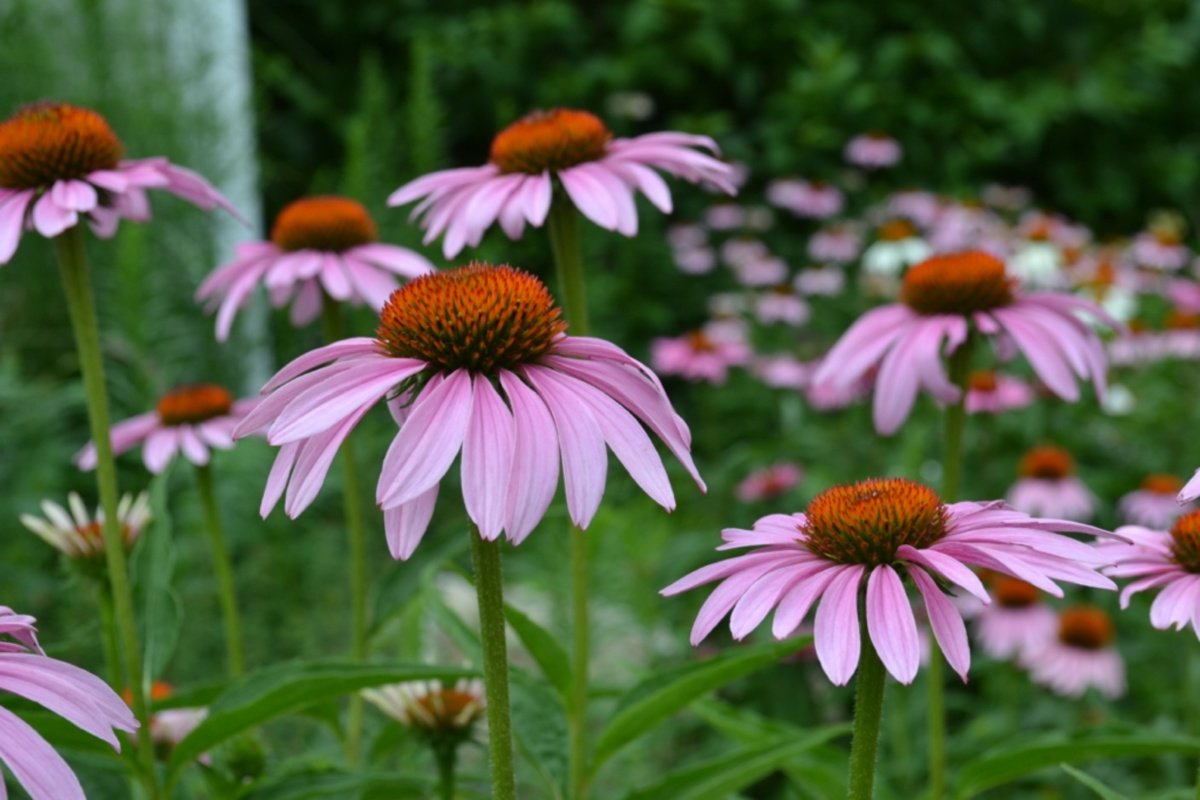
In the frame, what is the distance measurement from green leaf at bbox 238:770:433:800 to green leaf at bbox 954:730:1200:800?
512mm

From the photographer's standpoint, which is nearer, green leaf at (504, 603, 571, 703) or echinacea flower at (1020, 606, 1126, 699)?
green leaf at (504, 603, 571, 703)

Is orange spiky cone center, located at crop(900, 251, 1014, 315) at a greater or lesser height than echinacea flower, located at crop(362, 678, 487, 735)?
greater

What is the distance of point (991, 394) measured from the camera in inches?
98.2

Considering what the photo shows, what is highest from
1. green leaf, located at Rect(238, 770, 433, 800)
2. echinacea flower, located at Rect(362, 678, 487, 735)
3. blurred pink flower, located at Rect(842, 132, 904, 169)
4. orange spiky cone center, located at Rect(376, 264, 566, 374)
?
blurred pink flower, located at Rect(842, 132, 904, 169)

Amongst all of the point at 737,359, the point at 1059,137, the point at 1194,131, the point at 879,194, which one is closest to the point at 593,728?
the point at 737,359

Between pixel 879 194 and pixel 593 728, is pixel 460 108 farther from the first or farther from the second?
pixel 593 728

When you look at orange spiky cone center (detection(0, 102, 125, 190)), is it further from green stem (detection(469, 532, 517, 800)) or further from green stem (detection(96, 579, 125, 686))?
green stem (detection(469, 532, 517, 800))

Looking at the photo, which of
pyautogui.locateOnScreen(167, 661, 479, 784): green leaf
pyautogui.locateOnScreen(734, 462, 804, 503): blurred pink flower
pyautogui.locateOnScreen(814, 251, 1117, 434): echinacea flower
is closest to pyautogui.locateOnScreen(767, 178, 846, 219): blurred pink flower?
pyautogui.locateOnScreen(734, 462, 804, 503): blurred pink flower

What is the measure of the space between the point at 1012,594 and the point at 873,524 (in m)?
1.75

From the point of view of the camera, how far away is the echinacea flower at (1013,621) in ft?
7.37

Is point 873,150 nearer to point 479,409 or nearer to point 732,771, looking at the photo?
point 732,771

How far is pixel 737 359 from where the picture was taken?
3.46 meters

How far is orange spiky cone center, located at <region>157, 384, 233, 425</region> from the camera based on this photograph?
4.89 ft

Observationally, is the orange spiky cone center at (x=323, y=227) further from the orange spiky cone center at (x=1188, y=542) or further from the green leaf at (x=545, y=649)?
the orange spiky cone center at (x=1188, y=542)
